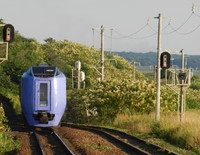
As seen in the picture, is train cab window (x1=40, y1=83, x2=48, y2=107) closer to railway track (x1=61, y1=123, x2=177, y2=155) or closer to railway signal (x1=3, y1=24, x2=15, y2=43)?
railway signal (x1=3, y1=24, x2=15, y2=43)

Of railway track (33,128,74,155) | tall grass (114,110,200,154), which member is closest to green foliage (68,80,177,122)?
tall grass (114,110,200,154)

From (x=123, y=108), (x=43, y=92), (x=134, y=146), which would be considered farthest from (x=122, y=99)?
(x=134, y=146)

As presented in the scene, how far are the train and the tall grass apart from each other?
14.3 feet

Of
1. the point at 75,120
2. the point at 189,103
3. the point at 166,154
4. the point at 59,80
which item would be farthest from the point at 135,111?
the point at 189,103

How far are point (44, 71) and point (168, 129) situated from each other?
691 cm

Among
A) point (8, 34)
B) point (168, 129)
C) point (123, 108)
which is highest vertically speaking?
point (8, 34)

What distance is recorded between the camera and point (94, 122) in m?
34.9

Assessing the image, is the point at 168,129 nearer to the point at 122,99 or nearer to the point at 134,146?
the point at 134,146

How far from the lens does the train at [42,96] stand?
25141 millimetres

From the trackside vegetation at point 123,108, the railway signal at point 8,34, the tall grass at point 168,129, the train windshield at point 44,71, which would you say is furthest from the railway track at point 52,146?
the railway signal at point 8,34

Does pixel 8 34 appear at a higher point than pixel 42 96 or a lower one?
higher

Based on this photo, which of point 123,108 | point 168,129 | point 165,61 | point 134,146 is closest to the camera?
point 134,146

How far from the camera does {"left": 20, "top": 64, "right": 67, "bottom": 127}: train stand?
82.5 feet

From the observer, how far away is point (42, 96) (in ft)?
82.6
